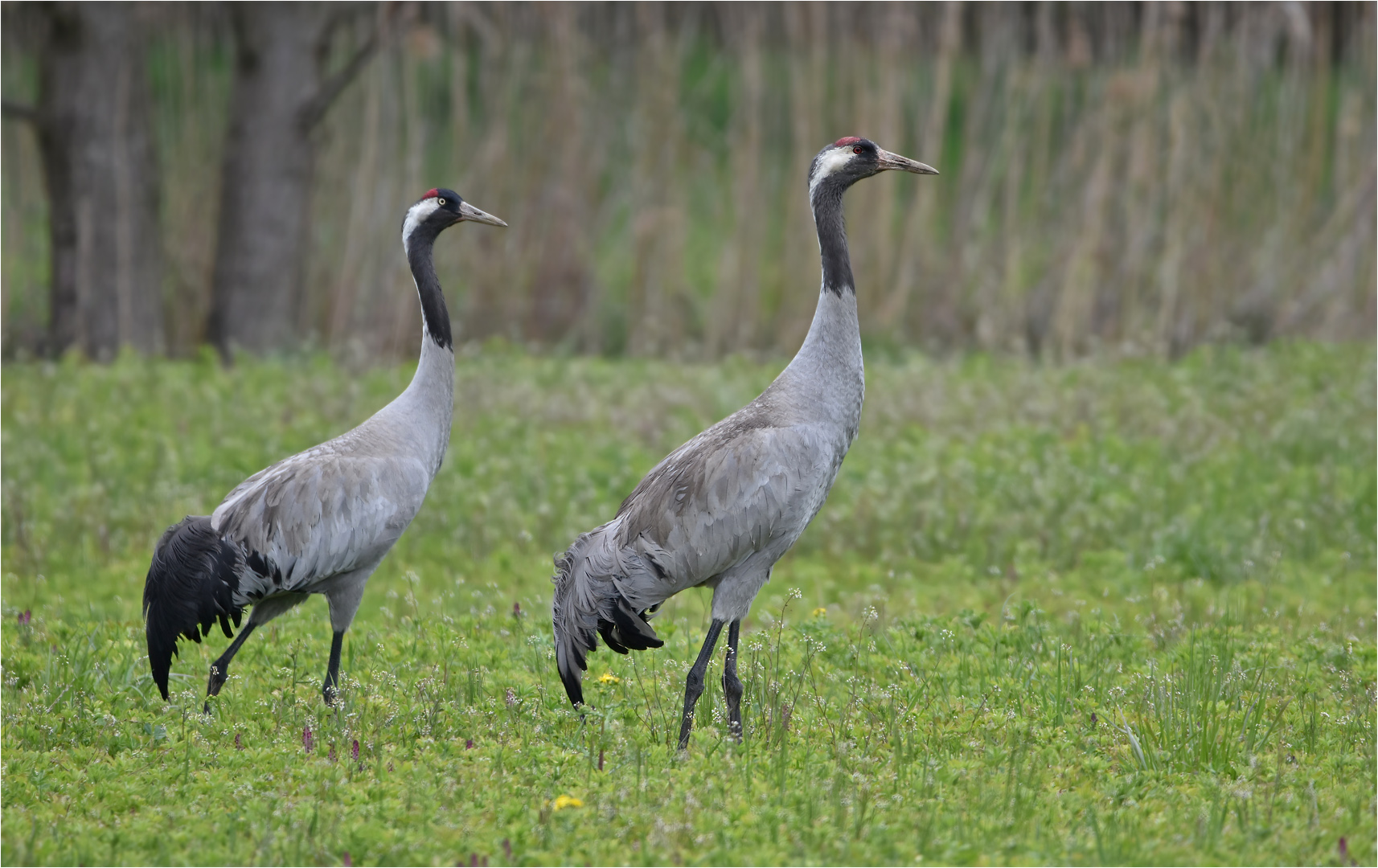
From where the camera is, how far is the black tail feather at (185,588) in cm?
487

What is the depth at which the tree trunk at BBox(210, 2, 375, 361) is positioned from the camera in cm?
1133

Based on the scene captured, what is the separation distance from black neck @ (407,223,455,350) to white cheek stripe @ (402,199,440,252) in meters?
0.02

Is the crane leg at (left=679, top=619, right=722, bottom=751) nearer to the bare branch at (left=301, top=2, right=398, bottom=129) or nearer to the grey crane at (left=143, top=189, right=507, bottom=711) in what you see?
the grey crane at (left=143, top=189, right=507, bottom=711)

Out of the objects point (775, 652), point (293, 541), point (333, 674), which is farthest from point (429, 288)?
point (775, 652)

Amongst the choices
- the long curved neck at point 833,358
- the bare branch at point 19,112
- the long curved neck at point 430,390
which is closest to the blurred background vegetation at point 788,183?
the bare branch at point 19,112

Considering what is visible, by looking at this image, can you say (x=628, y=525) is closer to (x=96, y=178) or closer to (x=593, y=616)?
(x=593, y=616)

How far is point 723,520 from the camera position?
4711 millimetres

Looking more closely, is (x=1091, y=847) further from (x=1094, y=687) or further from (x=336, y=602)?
(x=336, y=602)

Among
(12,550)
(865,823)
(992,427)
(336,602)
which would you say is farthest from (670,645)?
(992,427)

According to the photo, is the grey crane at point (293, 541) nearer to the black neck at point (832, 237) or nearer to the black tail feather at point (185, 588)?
the black tail feather at point (185, 588)

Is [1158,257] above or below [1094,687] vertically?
above

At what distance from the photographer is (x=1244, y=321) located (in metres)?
11.9

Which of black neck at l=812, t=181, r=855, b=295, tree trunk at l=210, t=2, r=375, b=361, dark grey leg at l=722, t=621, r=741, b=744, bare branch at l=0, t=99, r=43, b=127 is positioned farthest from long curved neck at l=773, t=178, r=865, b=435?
bare branch at l=0, t=99, r=43, b=127

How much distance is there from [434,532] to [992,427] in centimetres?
391
